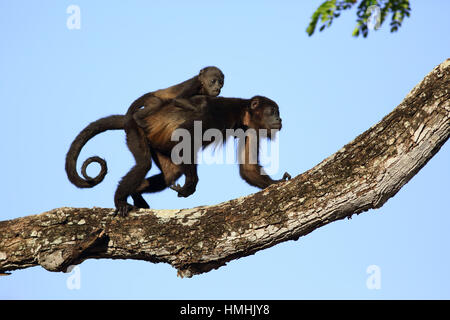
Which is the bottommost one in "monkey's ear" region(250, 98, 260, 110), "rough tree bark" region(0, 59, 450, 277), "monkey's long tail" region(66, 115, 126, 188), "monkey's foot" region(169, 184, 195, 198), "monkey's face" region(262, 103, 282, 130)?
"rough tree bark" region(0, 59, 450, 277)

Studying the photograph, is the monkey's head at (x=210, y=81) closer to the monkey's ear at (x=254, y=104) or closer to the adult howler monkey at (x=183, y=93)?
the adult howler monkey at (x=183, y=93)

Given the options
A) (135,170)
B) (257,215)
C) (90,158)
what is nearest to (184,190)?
(135,170)

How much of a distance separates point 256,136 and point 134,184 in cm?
192

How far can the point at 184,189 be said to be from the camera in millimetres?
6348

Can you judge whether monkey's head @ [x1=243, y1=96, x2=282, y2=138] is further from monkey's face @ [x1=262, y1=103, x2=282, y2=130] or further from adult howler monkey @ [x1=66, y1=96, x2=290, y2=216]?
adult howler monkey @ [x1=66, y1=96, x2=290, y2=216]

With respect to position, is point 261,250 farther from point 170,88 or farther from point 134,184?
point 170,88

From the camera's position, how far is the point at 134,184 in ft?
19.9

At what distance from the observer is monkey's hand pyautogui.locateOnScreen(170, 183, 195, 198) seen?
6.35 metres

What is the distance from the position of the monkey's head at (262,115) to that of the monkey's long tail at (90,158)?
1.67 metres

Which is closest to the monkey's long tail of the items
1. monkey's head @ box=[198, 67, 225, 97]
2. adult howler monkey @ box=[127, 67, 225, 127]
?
adult howler monkey @ box=[127, 67, 225, 127]

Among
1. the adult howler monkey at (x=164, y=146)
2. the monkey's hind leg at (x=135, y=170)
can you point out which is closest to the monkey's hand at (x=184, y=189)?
the adult howler monkey at (x=164, y=146)

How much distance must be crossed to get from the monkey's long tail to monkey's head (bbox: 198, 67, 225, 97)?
1.13m

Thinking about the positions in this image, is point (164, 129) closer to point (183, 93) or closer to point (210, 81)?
point (183, 93)
